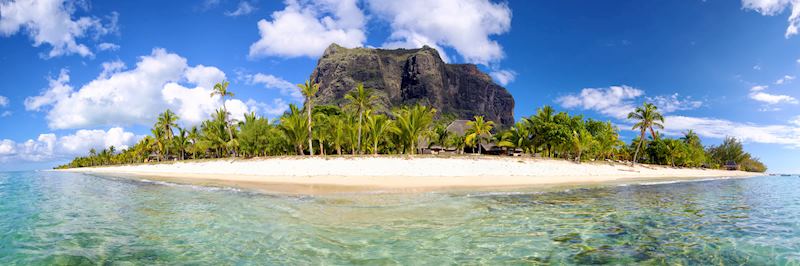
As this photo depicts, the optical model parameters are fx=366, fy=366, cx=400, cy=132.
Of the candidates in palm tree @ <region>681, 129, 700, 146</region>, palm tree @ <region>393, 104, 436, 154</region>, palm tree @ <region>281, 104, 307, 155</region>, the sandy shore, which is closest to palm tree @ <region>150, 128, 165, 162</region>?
the sandy shore

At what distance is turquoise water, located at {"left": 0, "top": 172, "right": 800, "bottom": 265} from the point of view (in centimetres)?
665

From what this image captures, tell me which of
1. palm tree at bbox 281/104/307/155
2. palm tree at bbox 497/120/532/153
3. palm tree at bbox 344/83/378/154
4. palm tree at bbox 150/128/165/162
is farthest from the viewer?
palm tree at bbox 150/128/165/162

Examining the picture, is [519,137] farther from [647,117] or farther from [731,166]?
[731,166]

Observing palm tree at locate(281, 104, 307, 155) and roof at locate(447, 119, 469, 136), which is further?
roof at locate(447, 119, 469, 136)

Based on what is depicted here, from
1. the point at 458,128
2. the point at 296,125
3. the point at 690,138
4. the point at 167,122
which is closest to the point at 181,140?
the point at 167,122

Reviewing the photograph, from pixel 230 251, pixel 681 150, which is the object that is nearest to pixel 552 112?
pixel 681 150

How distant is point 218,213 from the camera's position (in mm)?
12070

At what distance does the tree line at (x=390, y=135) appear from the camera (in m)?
46.2

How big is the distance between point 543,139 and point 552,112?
14.2 ft

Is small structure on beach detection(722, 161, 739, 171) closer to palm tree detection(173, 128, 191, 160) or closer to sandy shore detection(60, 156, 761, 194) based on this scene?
sandy shore detection(60, 156, 761, 194)

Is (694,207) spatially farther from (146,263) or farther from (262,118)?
(262,118)

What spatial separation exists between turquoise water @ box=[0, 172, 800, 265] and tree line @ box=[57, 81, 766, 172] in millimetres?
31992

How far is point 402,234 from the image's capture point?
8461mm

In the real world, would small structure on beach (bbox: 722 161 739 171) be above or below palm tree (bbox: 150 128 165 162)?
below
